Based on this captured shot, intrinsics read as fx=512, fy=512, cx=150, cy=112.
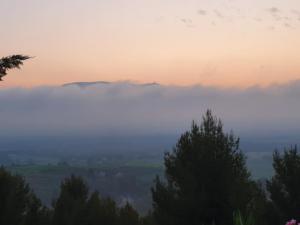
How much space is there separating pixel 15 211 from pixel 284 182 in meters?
13.4

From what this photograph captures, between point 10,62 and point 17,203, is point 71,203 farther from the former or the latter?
point 10,62

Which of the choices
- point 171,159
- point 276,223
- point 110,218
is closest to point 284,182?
point 276,223

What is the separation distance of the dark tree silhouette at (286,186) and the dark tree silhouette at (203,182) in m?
3.83

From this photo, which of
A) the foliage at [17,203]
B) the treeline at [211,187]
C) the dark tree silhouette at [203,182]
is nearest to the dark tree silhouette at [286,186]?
the treeline at [211,187]

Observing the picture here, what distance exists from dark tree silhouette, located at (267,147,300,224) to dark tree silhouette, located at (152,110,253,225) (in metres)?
3.83

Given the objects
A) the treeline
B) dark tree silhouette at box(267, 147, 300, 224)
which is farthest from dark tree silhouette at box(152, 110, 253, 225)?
dark tree silhouette at box(267, 147, 300, 224)

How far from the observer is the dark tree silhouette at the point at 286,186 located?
937 inches

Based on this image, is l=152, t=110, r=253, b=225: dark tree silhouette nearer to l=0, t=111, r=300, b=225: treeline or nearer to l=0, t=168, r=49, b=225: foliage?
l=0, t=111, r=300, b=225: treeline

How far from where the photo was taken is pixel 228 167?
2111 cm

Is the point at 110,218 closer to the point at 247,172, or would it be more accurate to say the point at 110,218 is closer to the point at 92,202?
the point at 92,202

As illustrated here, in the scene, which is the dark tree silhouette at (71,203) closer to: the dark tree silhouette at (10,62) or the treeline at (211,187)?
the treeline at (211,187)

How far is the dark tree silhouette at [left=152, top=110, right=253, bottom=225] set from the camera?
67.3ft

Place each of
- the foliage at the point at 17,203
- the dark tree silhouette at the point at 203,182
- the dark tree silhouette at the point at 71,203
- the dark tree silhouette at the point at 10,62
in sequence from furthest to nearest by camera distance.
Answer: the dark tree silhouette at the point at 71,203
the foliage at the point at 17,203
the dark tree silhouette at the point at 203,182
the dark tree silhouette at the point at 10,62

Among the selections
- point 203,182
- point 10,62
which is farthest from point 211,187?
point 10,62
